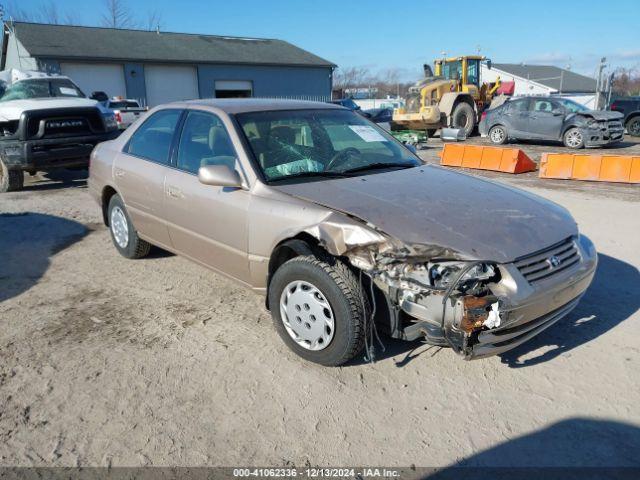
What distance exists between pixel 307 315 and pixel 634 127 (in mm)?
20197

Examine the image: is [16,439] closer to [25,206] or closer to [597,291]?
[597,291]

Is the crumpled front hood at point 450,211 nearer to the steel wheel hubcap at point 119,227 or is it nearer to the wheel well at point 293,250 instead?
the wheel well at point 293,250

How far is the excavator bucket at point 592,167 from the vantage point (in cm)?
937

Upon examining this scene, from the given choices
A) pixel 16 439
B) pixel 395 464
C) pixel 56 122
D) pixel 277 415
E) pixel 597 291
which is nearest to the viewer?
pixel 395 464

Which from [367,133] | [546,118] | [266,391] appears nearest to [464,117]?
[546,118]

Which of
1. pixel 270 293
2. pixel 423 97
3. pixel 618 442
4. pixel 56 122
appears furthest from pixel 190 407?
pixel 423 97

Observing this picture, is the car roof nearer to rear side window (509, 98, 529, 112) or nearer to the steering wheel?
the steering wheel

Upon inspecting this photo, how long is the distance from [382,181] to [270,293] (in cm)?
115

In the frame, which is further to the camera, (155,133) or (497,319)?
(155,133)

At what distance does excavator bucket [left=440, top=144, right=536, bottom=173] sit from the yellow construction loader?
22.6 feet

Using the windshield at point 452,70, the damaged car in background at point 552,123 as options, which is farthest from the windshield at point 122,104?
the damaged car in background at point 552,123

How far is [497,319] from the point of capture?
266 centimetres

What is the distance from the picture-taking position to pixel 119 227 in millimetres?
5301

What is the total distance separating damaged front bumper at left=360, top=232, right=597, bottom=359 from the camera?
104 inches
